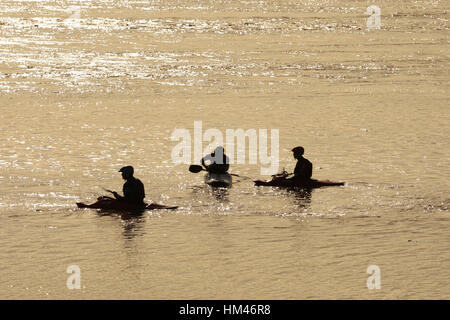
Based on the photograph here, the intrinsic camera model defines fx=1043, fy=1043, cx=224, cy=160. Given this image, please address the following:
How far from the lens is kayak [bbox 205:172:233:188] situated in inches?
1268

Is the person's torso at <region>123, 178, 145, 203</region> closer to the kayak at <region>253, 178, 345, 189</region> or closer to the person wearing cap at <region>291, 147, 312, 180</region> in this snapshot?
the kayak at <region>253, 178, 345, 189</region>

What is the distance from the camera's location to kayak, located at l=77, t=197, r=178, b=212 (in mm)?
29312

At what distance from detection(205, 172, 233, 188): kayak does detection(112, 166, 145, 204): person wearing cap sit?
11.4ft

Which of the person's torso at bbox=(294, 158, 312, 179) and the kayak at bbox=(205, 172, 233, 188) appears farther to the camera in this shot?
the kayak at bbox=(205, 172, 233, 188)

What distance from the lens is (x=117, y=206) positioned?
2939 centimetres

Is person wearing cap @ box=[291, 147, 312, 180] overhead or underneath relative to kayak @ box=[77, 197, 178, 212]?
overhead

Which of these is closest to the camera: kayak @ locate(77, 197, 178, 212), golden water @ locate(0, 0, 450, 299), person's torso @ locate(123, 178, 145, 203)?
golden water @ locate(0, 0, 450, 299)

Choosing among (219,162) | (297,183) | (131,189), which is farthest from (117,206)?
(297,183)

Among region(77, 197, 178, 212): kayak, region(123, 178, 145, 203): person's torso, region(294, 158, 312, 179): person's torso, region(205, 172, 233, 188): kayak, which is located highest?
region(294, 158, 312, 179): person's torso

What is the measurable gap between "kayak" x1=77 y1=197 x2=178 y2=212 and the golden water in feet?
0.98

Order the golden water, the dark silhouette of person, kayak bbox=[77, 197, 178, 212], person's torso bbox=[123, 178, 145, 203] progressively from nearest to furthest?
the golden water
person's torso bbox=[123, 178, 145, 203]
kayak bbox=[77, 197, 178, 212]
the dark silhouette of person

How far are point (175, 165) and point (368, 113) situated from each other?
14.4 meters

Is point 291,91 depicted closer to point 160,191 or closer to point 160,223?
point 160,191

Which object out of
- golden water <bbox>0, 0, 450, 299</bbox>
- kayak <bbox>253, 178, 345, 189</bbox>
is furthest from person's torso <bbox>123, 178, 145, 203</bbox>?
kayak <bbox>253, 178, 345, 189</bbox>
